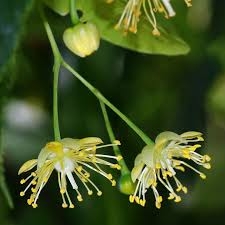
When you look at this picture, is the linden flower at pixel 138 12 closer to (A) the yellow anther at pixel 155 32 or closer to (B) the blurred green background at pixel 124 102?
(A) the yellow anther at pixel 155 32

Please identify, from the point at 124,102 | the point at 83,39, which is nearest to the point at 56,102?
the point at 83,39

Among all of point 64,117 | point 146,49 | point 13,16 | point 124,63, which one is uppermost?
point 13,16

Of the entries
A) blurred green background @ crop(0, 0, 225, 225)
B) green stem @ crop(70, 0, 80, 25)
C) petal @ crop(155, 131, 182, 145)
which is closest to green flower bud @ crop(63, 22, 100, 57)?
green stem @ crop(70, 0, 80, 25)

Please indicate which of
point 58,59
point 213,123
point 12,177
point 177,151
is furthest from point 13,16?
point 213,123

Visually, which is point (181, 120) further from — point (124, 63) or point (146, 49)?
point (146, 49)

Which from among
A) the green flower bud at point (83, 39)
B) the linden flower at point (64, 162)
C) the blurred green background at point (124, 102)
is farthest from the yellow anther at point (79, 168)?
the blurred green background at point (124, 102)

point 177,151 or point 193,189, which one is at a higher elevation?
point 177,151
